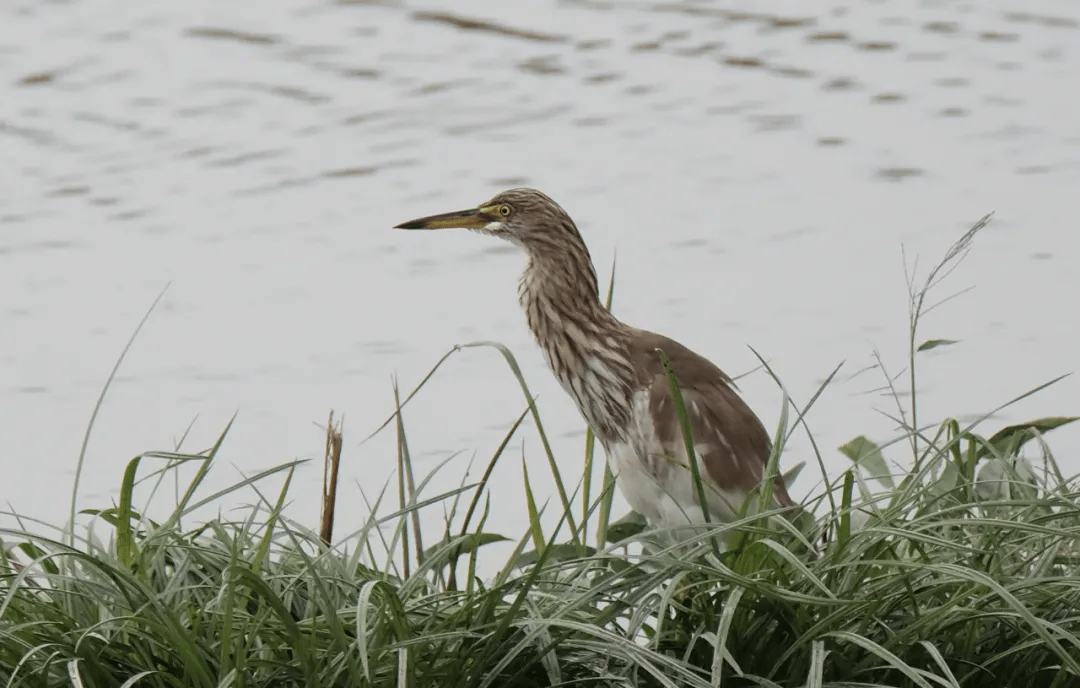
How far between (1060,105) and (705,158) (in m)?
1.78

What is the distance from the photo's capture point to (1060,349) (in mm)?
5758

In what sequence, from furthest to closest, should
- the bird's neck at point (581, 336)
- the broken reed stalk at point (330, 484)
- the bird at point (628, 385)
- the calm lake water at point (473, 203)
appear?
the calm lake water at point (473, 203) < the bird's neck at point (581, 336) < the bird at point (628, 385) < the broken reed stalk at point (330, 484)

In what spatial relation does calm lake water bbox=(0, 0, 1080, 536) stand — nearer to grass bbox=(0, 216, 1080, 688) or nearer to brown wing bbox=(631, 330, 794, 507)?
brown wing bbox=(631, 330, 794, 507)

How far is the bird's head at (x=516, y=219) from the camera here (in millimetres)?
4449

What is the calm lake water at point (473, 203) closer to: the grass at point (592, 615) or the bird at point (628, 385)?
the bird at point (628, 385)

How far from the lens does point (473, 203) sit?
694 cm

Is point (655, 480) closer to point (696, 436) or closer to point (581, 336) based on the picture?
point (696, 436)

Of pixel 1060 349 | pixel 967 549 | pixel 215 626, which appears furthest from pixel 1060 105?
pixel 215 626

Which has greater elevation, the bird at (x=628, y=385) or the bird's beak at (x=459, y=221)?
the bird's beak at (x=459, y=221)

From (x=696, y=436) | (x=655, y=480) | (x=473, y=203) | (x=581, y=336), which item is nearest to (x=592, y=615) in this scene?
(x=655, y=480)

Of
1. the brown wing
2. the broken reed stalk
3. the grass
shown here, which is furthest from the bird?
the grass

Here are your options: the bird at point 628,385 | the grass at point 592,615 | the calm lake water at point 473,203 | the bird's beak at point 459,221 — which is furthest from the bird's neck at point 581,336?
the grass at point 592,615

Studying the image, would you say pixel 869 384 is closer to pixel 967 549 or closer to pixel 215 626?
pixel 967 549

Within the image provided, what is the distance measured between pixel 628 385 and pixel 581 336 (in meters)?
0.20
